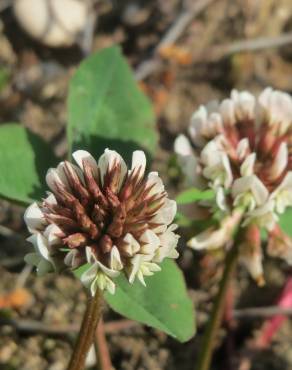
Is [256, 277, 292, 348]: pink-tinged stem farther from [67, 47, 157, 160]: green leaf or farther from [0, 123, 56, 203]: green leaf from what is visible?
[0, 123, 56, 203]: green leaf

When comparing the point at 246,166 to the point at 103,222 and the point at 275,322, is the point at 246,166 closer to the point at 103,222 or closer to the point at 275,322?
the point at 103,222

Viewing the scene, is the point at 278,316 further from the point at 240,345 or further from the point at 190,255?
the point at 190,255

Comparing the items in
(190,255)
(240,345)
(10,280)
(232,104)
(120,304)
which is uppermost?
(232,104)

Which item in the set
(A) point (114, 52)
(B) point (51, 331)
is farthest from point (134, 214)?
(B) point (51, 331)

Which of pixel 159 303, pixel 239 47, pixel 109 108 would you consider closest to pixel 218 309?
pixel 159 303

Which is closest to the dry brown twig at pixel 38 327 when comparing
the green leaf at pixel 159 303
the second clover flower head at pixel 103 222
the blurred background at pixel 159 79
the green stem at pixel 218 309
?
the blurred background at pixel 159 79

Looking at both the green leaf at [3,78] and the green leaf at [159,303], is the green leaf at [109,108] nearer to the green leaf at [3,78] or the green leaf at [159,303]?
the green leaf at [159,303]

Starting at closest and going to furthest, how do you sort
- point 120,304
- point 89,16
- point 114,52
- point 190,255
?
1. point 120,304
2. point 114,52
3. point 190,255
4. point 89,16

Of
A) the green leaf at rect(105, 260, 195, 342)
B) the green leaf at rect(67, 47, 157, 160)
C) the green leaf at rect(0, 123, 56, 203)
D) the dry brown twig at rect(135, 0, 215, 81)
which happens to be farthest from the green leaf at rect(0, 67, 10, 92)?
the green leaf at rect(105, 260, 195, 342)
